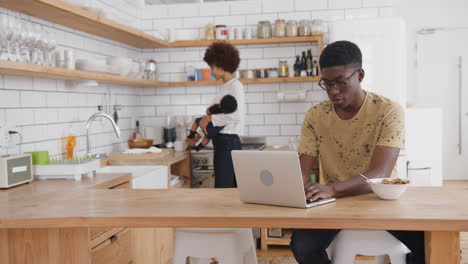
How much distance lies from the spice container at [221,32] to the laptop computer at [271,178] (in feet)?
11.3

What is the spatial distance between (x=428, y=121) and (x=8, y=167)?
13.1 feet

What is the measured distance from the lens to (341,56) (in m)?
2.27

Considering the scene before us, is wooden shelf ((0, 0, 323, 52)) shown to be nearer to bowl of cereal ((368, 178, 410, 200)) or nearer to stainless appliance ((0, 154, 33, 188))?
stainless appliance ((0, 154, 33, 188))

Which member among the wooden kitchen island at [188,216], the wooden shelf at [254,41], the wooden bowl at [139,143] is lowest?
the wooden kitchen island at [188,216]

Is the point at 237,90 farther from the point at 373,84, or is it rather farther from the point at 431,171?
the point at 431,171

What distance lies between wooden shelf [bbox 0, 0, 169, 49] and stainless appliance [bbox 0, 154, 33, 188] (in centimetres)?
90

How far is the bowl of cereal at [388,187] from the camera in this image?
1.98m

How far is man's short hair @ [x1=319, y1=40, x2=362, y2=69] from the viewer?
7.46 ft

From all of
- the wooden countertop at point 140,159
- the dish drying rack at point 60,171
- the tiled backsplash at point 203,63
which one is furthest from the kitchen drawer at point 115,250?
the tiled backsplash at point 203,63

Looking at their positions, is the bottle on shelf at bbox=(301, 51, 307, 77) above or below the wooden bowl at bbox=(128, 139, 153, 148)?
above

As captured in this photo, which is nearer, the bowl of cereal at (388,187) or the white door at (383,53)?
the bowl of cereal at (388,187)

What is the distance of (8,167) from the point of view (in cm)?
267

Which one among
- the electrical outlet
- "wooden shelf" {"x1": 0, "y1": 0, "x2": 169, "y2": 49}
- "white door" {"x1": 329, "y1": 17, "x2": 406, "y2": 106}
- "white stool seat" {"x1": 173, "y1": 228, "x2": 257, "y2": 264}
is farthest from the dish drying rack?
"white door" {"x1": 329, "y1": 17, "x2": 406, "y2": 106}

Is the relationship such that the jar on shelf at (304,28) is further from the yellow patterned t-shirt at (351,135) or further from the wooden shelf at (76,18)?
the yellow patterned t-shirt at (351,135)
